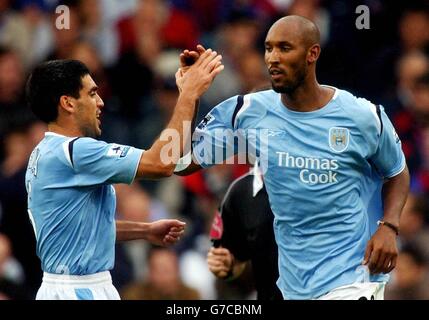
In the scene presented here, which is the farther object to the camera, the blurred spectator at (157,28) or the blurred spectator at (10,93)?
the blurred spectator at (157,28)

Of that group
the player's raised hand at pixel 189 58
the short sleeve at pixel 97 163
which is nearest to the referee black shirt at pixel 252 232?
the player's raised hand at pixel 189 58

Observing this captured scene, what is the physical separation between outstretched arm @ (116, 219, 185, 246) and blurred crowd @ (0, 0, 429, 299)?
194 centimetres

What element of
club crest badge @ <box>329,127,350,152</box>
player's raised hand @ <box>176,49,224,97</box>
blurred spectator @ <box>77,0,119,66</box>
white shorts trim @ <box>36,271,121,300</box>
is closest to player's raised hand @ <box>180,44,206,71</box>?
player's raised hand @ <box>176,49,224,97</box>

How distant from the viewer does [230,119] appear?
8008mm

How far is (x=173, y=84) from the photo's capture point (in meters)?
12.7

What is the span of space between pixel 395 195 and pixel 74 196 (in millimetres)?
1810

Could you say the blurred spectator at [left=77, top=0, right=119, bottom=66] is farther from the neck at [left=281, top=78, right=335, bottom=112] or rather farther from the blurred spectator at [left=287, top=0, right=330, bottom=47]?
the neck at [left=281, top=78, right=335, bottom=112]

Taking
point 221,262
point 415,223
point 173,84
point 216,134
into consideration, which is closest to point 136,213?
point 173,84

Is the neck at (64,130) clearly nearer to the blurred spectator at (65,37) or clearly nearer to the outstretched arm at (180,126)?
the outstretched arm at (180,126)

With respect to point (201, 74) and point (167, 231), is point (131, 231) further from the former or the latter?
point (201, 74)

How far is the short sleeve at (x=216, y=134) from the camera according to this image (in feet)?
26.3

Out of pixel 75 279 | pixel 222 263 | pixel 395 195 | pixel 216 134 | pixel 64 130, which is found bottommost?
pixel 222 263

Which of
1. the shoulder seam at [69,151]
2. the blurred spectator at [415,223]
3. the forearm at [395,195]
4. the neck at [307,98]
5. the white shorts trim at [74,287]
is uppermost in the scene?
the neck at [307,98]

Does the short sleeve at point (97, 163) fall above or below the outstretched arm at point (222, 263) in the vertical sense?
above
